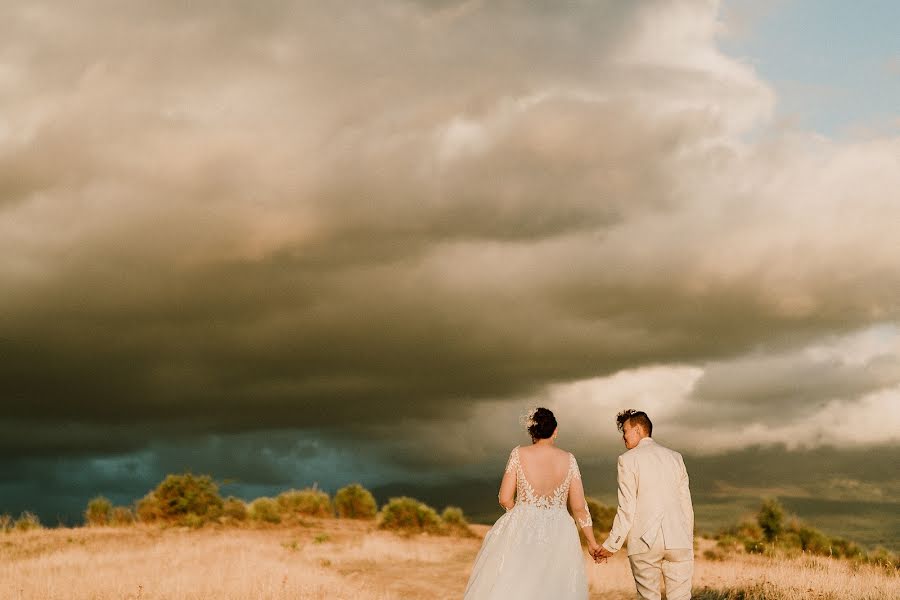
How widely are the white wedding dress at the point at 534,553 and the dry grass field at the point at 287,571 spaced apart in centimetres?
759

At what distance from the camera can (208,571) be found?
20000 millimetres

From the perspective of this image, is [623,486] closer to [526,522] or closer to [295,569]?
[526,522]

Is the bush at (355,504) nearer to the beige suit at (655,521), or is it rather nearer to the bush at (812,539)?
the bush at (812,539)

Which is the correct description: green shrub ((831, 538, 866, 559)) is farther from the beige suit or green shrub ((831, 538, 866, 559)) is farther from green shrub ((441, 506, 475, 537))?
the beige suit

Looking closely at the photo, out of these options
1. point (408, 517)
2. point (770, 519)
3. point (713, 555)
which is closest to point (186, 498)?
point (408, 517)

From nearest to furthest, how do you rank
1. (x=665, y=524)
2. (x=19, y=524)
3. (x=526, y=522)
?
(x=665, y=524), (x=526, y=522), (x=19, y=524)

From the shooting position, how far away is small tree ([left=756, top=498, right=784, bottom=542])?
35938 mm

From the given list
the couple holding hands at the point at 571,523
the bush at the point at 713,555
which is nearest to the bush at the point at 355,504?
the bush at the point at 713,555

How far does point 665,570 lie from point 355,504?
3799 cm

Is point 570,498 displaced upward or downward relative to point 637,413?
downward

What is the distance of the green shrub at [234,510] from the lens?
3922 centimetres

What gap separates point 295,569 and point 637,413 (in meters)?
13.1

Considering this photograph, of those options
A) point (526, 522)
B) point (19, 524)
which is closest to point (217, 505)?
point (19, 524)

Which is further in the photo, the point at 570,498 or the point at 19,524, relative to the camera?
the point at 19,524
